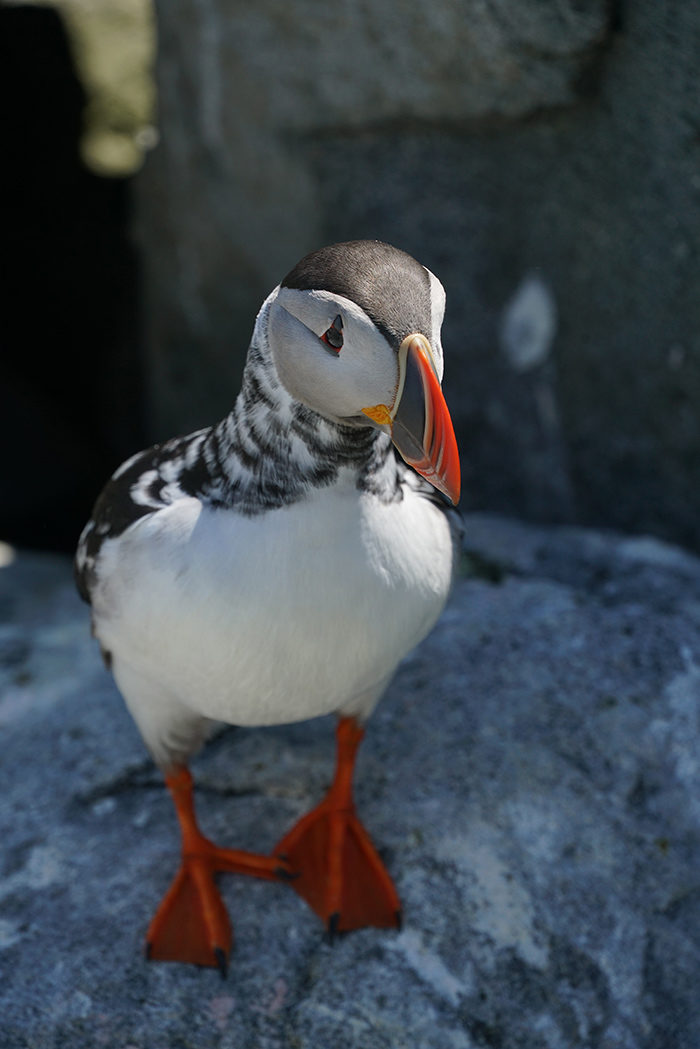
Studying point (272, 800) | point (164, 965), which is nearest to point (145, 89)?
point (272, 800)

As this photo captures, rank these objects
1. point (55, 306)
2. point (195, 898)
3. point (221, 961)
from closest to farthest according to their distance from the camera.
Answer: point (221, 961)
point (195, 898)
point (55, 306)

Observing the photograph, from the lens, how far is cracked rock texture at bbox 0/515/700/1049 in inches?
106

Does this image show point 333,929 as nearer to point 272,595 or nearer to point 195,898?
point 195,898

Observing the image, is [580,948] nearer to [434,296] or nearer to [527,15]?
[434,296]

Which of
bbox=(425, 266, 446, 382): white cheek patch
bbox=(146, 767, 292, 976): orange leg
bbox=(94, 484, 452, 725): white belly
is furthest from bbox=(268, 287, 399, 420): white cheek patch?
bbox=(146, 767, 292, 976): orange leg

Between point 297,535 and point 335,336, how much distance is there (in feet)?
1.61

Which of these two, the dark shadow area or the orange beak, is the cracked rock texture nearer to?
the orange beak

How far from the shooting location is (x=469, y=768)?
128 inches

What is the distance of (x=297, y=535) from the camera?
2.36 metres

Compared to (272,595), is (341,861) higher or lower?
lower

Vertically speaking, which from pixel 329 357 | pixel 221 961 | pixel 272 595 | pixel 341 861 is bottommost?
pixel 221 961

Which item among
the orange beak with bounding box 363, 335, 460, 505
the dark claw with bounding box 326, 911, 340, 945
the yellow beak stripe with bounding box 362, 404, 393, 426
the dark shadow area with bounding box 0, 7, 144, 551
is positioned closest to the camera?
the orange beak with bounding box 363, 335, 460, 505

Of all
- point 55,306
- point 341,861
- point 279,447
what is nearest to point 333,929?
point 341,861

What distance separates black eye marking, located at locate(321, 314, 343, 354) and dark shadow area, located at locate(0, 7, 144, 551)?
447 centimetres
